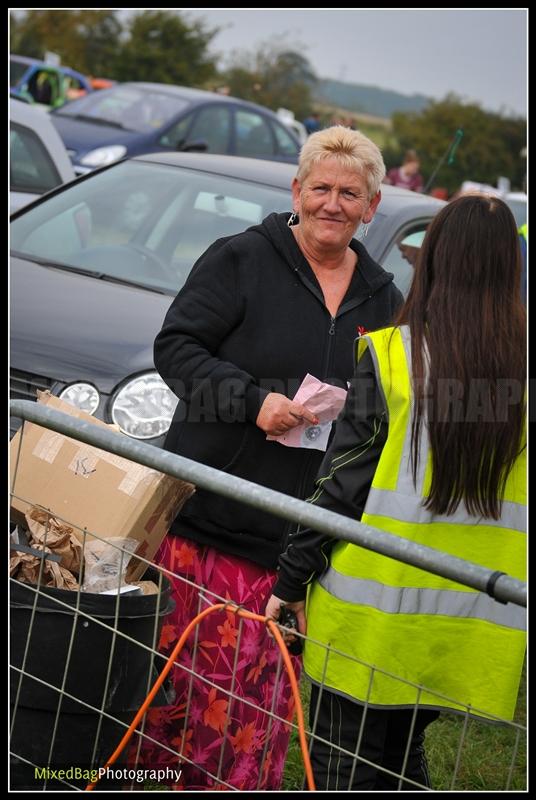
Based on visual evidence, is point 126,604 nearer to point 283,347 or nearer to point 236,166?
point 283,347

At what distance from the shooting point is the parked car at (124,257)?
4.93 m

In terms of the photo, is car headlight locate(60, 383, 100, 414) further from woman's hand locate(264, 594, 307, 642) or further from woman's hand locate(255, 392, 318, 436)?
woman's hand locate(264, 594, 307, 642)

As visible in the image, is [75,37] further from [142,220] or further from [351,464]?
[351,464]

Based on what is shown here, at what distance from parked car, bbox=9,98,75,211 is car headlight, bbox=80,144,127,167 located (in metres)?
4.73

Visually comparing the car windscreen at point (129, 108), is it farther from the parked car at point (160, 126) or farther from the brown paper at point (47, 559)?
the brown paper at point (47, 559)

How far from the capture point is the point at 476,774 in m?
4.30

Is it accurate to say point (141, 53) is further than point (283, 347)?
Yes

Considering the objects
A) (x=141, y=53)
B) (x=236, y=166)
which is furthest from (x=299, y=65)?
(x=236, y=166)

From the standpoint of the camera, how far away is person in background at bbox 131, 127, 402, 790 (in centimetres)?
341

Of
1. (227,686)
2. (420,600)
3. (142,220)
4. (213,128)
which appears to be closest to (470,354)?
(420,600)

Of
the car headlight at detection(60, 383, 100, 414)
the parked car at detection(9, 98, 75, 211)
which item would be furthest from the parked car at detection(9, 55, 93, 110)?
the car headlight at detection(60, 383, 100, 414)

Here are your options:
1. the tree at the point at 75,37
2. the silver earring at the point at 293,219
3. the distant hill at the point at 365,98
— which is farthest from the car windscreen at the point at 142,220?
the distant hill at the point at 365,98

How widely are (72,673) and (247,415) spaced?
32.9 inches
